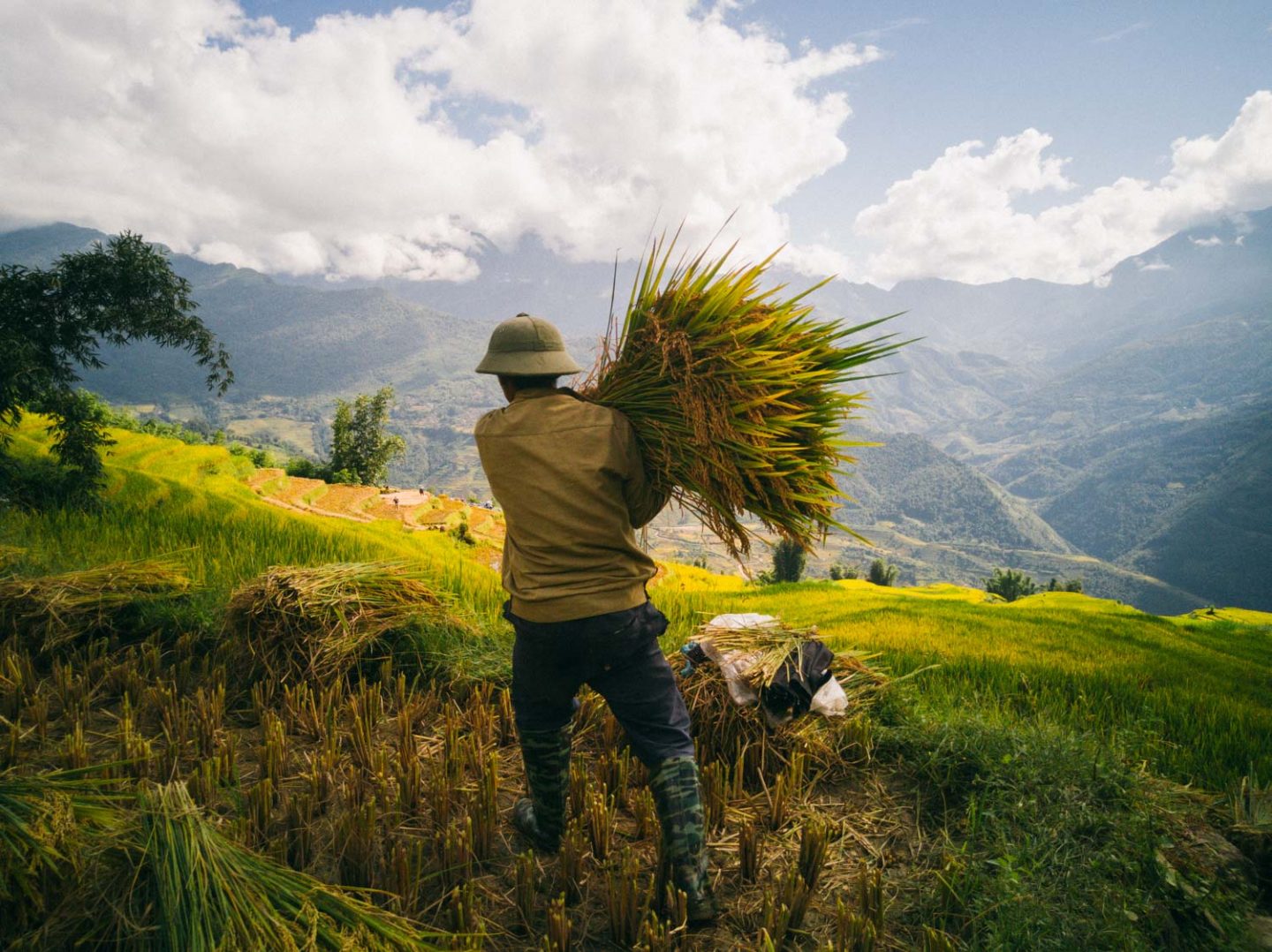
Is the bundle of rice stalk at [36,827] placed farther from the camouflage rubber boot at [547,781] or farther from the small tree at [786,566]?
the small tree at [786,566]

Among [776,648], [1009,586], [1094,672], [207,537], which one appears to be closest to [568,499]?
[776,648]

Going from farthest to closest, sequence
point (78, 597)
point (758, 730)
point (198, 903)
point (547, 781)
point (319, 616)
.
A: point (78, 597) < point (319, 616) < point (758, 730) < point (547, 781) < point (198, 903)

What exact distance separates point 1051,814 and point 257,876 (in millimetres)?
3390

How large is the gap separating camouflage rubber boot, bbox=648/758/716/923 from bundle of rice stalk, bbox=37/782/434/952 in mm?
1048

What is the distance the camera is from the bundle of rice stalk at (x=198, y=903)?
1812 mm

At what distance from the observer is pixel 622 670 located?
2.75 metres

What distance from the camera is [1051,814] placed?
9.41ft

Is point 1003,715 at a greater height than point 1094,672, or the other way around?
point 1003,715

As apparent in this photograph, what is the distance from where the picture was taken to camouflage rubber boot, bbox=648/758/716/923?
255 cm

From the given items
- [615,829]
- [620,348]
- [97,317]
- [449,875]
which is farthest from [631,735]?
[97,317]

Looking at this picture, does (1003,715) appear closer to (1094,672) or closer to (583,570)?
(1094,672)

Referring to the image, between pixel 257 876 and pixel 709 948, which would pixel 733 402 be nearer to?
pixel 709 948

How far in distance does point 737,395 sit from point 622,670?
1.38 metres

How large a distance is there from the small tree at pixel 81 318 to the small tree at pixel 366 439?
32.9 metres
